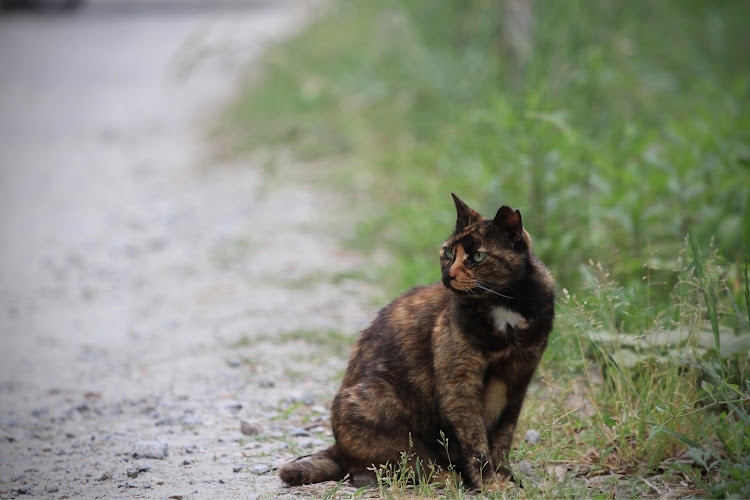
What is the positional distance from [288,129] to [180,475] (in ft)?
19.1

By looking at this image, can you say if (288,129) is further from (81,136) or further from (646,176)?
(646,176)

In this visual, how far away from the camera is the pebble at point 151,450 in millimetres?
3182

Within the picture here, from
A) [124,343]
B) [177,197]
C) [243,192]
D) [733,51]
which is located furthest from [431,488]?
[733,51]

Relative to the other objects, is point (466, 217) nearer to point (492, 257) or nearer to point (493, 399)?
point (492, 257)

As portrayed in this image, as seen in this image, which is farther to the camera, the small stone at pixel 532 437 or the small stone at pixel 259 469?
the small stone at pixel 532 437

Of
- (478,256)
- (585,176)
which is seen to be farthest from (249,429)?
(585,176)

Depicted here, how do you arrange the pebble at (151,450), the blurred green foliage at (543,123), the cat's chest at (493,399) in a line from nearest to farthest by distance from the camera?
the cat's chest at (493,399) → the pebble at (151,450) → the blurred green foliage at (543,123)

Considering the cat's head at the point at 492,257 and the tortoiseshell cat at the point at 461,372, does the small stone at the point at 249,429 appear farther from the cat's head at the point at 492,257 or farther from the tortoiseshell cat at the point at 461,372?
the cat's head at the point at 492,257

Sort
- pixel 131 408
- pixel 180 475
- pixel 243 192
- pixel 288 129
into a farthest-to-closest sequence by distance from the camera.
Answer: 1. pixel 288 129
2. pixel 243 192
3. pixel 131 408
4. pixel 180 475

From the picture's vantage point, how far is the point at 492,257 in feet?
9.41

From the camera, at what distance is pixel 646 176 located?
16.1 feet

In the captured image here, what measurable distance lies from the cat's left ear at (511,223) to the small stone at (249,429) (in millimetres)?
1432

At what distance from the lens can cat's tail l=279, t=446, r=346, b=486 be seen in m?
2.89

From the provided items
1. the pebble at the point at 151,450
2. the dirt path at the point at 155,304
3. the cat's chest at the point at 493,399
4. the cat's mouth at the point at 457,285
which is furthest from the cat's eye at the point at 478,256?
the pebble at the point at 151,450
